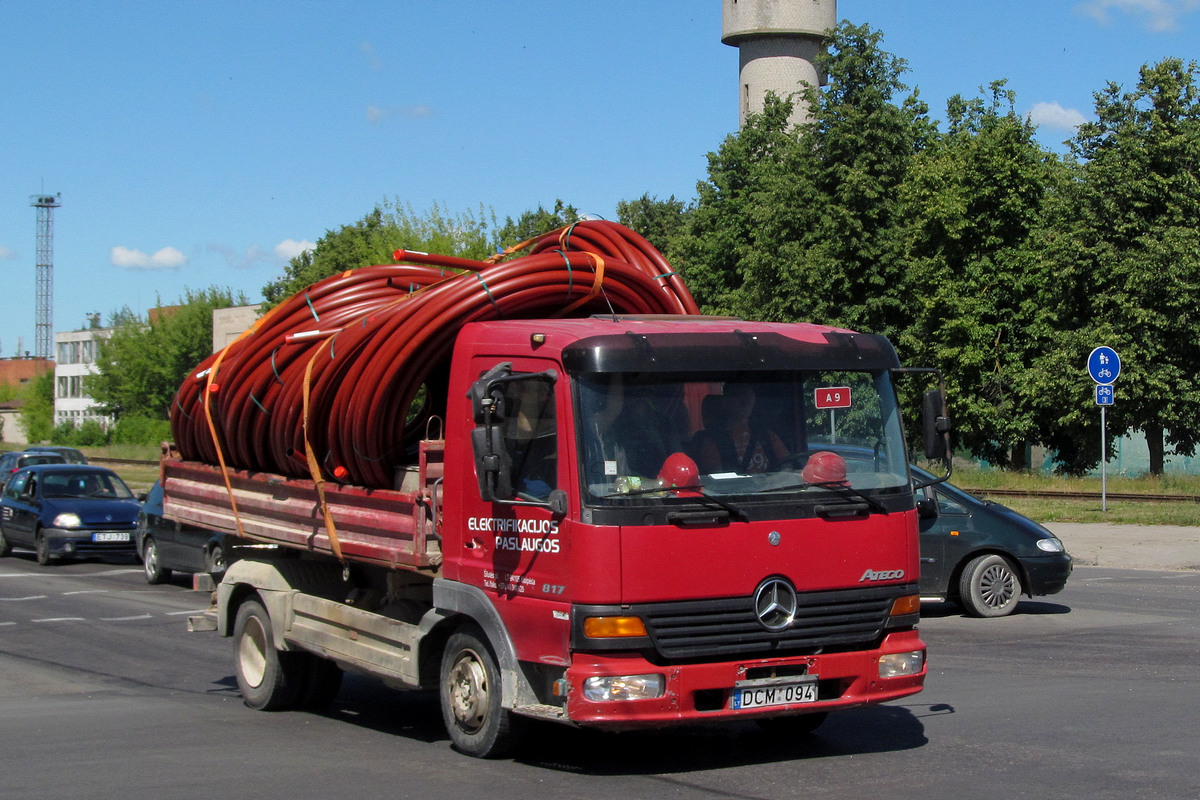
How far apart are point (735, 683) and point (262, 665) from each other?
419 cm

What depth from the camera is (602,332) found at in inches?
273

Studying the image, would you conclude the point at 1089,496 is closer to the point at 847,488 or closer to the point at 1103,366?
the point at 1103,366

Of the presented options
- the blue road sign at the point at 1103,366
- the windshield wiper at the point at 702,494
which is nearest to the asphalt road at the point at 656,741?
the windshield wiper at the point at 702,494

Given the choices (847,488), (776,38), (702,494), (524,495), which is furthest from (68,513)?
(776,38)

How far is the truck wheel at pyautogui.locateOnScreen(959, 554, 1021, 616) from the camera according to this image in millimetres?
13625

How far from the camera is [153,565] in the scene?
62.0ft

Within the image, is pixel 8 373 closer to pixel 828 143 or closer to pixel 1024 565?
pixel 828 143

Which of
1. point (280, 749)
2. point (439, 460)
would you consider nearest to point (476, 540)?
point (439, 460)

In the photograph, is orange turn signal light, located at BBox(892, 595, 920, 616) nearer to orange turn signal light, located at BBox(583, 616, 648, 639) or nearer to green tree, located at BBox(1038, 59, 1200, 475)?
orange turn signal light, located at BBox(583, 616, 648, 639)

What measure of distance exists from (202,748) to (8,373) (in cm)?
17087

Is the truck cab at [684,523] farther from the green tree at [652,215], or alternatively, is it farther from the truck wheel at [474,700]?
the green tree at [652,215]

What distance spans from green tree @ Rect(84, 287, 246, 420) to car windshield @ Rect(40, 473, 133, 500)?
66015 mm

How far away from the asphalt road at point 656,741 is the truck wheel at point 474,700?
0.13 metres

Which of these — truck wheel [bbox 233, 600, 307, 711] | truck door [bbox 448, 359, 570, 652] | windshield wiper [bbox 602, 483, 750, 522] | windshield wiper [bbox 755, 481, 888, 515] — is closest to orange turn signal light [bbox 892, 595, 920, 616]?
windshield wiper [bbox 755, 481, 888, 515]
